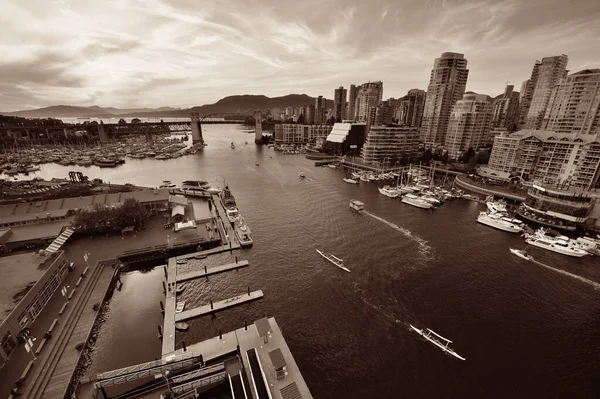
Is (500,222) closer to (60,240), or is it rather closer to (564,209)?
(564,209)

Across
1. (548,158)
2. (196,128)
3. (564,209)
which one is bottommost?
(564,209)

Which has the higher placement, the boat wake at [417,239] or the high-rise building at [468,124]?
the high-rise building at [468,124]

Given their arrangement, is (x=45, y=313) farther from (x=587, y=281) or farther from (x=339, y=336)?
(x=587, y=281)

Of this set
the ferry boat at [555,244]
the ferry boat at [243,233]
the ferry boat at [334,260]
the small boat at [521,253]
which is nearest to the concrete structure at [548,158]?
the ferry boat at [555,244]

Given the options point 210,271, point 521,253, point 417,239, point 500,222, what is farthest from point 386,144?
point 210,271

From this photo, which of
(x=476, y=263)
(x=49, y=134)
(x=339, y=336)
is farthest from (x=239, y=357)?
(x=49, y=134)

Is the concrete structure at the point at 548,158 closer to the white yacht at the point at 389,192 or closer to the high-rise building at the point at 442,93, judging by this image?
the white yacht at the point at 389,192
